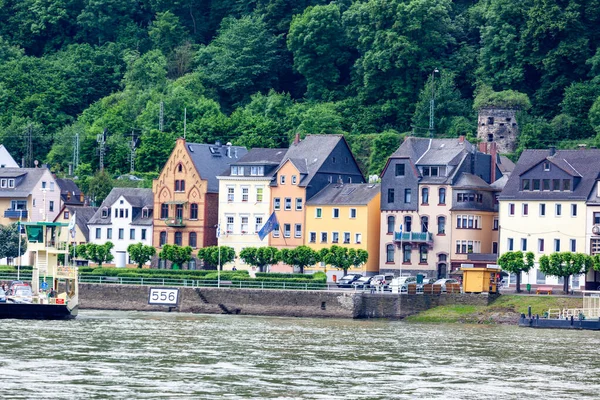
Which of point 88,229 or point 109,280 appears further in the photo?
point 88,229

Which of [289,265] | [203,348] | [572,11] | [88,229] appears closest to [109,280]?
[289,265]

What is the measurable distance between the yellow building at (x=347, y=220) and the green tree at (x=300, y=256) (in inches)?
142

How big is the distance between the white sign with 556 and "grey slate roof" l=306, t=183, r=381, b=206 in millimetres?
19753

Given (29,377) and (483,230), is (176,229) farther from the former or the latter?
(29,377)

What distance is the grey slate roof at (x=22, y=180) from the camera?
13662cm

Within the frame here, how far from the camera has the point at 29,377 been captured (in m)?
57.8

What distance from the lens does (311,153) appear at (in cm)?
12469

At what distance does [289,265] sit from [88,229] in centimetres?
2276

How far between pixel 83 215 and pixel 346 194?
2575 cm

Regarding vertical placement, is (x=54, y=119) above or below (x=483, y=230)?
above

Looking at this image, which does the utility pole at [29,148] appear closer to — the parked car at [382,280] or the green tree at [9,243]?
the green tree at [9,243]

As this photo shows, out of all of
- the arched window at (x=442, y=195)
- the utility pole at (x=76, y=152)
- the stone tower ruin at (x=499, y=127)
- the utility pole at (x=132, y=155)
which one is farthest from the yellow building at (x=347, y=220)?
the utility pole at (x=76, y=152)

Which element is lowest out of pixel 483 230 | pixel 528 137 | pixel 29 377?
pixel 29 377

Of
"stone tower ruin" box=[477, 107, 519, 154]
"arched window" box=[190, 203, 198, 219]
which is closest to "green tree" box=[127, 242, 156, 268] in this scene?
"arched window" box=[190, 203, 198, 219]
